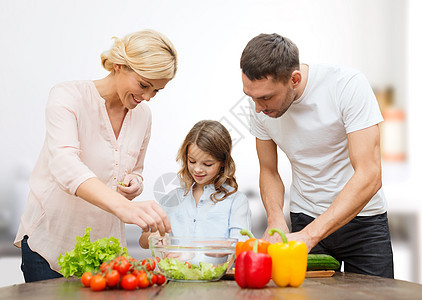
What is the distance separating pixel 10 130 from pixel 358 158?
2.56 m

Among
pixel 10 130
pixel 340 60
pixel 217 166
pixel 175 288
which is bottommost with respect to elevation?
pixel 175 288

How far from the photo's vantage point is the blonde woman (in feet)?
6.87

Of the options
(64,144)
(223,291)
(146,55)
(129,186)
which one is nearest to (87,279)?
(223,291)

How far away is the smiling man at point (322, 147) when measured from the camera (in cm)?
209

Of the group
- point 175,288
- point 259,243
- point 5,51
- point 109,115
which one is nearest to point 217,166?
point 109,115

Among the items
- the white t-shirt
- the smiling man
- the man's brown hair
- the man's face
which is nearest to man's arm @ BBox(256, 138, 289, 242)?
the smiling man

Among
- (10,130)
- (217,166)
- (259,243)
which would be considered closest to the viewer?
(259,243)

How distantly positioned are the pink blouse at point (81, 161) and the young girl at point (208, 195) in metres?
0.55

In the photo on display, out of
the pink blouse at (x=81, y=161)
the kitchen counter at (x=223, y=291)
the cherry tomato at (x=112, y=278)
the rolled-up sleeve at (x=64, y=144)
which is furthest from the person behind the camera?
the pink blouse at (x=81, y=161)

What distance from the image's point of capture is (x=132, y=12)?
377 centimetres

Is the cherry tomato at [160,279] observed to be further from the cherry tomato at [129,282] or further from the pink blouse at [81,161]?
the pink blouse at [81,161]

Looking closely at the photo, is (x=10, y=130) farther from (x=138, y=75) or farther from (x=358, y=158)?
(x=358, y=158)

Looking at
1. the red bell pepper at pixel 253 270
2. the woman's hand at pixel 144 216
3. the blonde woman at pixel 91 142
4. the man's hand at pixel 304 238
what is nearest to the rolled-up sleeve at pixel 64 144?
the blonde woman at pixel 91 142

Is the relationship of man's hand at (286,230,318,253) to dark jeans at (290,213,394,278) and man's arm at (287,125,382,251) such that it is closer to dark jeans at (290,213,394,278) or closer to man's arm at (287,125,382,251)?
man's arm at (287,125,382,251)
